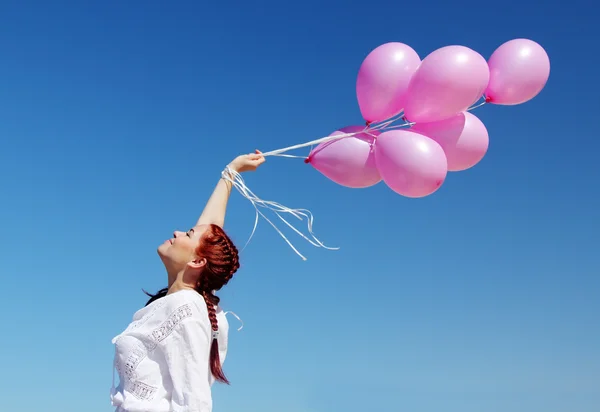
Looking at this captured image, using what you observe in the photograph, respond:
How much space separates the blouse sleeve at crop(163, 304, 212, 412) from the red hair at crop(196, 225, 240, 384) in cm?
23

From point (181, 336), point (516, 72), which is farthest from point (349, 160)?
point (181, 336)

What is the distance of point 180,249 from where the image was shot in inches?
157

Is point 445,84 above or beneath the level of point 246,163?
above

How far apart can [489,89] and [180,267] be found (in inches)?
114

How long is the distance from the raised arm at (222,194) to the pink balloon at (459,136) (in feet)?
4.12

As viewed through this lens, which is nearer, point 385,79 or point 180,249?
point 180,249

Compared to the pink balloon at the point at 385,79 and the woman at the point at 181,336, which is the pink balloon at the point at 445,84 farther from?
the woman at the point at 181,336

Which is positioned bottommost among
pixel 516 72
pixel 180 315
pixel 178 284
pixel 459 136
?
pixel 180 315

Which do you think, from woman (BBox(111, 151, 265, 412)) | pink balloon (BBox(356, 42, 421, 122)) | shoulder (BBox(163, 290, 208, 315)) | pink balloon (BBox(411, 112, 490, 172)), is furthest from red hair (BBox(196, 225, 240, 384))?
pink balloon (BBox(411, 112, 490, 172))

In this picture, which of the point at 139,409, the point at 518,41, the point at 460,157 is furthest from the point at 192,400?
the point at 518,41

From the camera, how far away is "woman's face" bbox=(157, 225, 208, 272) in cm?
398

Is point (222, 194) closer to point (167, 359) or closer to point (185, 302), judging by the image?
point (185, 302)

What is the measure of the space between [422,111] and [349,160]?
64 centimetres

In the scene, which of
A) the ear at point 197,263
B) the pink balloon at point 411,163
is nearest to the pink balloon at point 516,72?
the pink balloon at point 411,163
